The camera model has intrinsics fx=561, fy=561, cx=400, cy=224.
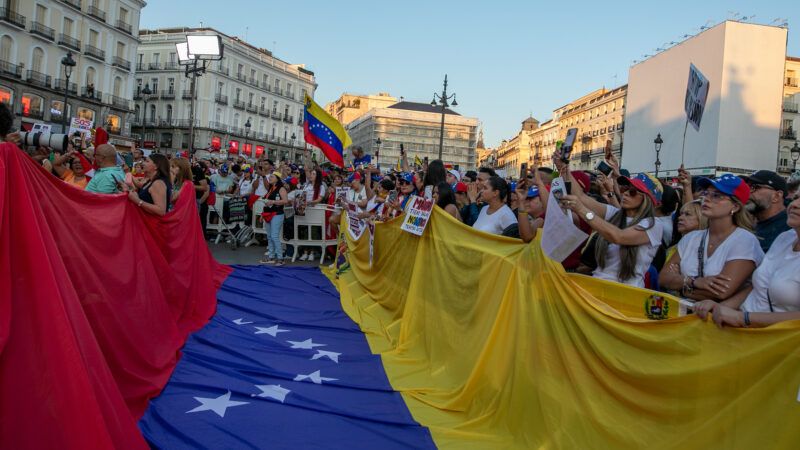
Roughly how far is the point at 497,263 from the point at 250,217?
1078 centimetres

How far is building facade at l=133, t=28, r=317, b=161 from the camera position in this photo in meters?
70.2

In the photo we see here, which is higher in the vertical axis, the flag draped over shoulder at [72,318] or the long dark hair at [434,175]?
the long dark hair at [434,175]

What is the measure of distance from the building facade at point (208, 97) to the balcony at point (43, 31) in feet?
76.7

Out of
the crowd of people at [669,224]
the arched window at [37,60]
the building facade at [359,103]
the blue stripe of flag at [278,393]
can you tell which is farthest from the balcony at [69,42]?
the building facade at [359,103]

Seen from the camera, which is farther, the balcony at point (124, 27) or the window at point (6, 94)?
the balcony at point (124, 27)

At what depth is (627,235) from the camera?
3.73m

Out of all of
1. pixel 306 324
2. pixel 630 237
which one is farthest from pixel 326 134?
pixel 630 237

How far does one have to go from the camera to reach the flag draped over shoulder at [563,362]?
224 cm

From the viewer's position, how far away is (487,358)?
4.26 meters

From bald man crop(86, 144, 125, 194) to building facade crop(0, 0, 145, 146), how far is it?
3755cm

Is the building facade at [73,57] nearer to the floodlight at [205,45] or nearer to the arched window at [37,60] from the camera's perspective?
the arched window at [37,60]

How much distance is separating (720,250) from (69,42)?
2111 inches

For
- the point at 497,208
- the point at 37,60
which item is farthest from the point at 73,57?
the point at 497,208

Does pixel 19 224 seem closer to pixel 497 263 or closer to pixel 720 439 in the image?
pixel 497 263
